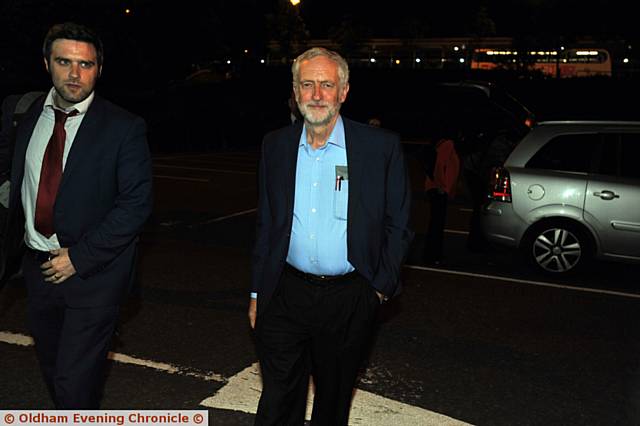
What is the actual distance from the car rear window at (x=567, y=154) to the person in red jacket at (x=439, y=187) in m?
0.86

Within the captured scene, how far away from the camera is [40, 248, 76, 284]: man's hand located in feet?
10.6

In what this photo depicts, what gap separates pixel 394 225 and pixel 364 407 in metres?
1.48

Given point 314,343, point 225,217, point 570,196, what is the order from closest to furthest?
point 314,343, point 570,196, point 225,217

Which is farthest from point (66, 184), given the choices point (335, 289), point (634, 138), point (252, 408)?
point (634, 138)

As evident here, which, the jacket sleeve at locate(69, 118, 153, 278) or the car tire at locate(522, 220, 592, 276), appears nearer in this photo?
the jacket sleeve at locate(69, 118, 153, 278)

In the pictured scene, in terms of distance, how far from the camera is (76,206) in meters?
3.28

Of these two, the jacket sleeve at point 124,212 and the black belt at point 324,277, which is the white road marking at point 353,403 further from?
the jacket sleeve at point 124,212

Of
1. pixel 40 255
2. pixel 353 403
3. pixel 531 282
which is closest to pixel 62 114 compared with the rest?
pixel 40 255

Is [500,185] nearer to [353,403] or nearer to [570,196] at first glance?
[570,196]

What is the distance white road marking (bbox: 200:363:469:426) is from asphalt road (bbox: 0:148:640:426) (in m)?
0.01

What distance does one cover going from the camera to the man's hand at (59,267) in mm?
3232

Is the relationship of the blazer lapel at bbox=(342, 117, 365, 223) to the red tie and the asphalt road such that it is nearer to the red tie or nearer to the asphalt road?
the red tie

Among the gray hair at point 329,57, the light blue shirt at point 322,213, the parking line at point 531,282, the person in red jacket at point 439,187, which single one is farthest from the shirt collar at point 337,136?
the person in red jacket at point 439,187

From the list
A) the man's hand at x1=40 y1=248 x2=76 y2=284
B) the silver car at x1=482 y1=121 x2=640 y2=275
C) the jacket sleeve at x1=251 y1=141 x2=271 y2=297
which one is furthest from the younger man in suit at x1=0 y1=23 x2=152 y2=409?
the silver car at x1=482 y1=121 x2=640 y2=275
